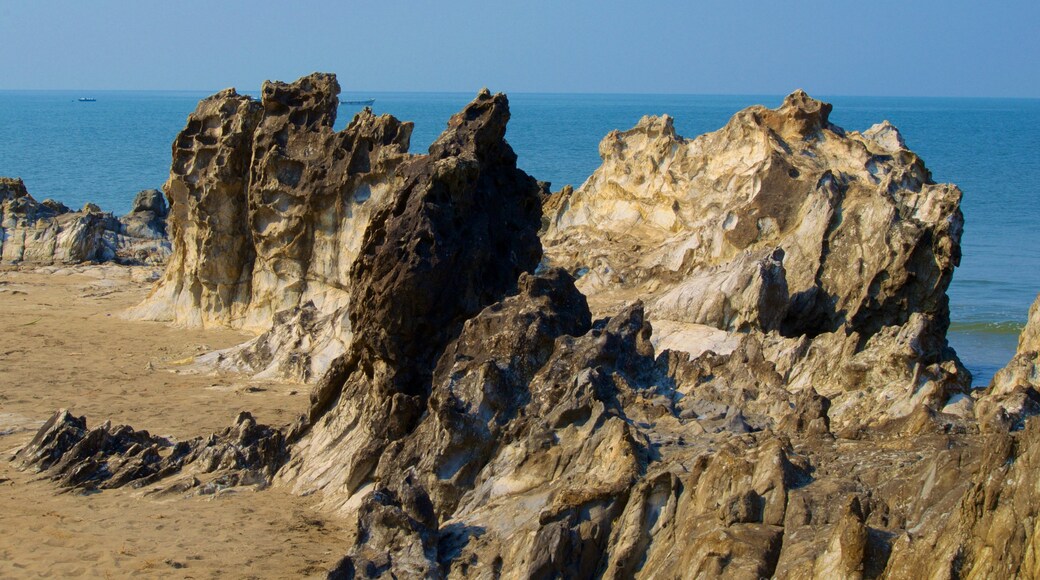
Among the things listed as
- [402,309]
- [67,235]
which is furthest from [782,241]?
[67,235]

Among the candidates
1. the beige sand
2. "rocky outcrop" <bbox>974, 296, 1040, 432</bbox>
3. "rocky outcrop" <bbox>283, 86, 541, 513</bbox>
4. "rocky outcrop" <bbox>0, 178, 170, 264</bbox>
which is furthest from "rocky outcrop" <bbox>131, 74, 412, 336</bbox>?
"rocky outcrop" <bbox>974, 296, 1040, 432</bbox>

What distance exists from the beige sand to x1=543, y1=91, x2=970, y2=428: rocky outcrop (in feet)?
15.5

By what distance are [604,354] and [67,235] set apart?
21181mm

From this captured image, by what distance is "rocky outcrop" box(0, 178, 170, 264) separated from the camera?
95.9 feet

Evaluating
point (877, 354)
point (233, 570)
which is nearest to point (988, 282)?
point (877, 354)

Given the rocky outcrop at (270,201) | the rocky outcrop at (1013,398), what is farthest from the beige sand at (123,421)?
the rocky outcrop at (1013,398)

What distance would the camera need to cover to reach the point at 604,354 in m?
11.3

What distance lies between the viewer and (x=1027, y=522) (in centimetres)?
675

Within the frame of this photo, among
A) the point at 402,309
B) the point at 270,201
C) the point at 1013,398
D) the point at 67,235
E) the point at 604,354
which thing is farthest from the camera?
the point at 67,235

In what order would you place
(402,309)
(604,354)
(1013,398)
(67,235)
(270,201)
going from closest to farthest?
(1013,398), (604,354), (402,309), (270,201), (67,235)

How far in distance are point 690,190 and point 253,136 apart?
7974 mm

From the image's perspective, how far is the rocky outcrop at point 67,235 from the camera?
29219 mm

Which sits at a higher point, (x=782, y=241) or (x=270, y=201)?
(x=270, y=201)

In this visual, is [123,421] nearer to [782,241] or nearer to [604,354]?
[604,354]
